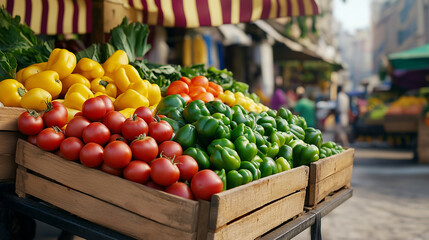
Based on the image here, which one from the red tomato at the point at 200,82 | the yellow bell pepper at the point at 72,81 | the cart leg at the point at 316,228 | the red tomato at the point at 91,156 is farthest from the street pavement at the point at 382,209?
the red tomato at the point at 91,156

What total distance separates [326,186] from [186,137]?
111 cm

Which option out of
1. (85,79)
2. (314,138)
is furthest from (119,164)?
(314,138)

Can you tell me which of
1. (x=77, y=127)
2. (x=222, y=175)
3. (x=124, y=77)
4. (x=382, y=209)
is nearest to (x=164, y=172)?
(x=222, y=175)

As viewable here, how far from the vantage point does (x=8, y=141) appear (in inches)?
89.9

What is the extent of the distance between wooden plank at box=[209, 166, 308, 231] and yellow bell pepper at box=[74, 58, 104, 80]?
5.25 ft

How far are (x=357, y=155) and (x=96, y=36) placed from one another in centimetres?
1008

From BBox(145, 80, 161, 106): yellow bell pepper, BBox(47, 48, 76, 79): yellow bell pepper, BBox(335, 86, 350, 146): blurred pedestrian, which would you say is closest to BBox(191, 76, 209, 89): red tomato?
BBox(145, 80, 161, 106): yellow bell pepper

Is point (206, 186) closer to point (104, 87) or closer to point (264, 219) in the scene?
point (264, 219)

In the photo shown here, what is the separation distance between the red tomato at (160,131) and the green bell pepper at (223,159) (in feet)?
0.86

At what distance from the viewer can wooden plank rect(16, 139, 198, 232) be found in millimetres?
1664

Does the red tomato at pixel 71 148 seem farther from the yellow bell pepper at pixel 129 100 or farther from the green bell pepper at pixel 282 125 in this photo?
the green bell pepper at pixel 282 125

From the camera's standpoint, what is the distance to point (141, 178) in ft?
6.07

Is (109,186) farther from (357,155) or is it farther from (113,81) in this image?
(357,155)

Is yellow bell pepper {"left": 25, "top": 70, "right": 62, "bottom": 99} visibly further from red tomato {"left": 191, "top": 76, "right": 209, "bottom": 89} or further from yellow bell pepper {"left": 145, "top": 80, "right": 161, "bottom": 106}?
red tomato {"left": 191, "top": 76, "right": 209, "bottom": 89}
